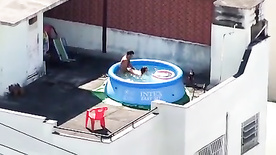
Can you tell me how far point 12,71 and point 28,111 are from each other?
52.2 inches

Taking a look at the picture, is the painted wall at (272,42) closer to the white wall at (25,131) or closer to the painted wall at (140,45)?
the painted wall at (140,45)

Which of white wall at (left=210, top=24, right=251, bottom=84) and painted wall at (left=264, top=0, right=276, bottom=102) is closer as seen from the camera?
white wall at (left=210, top=24, right=251, bottom=84)

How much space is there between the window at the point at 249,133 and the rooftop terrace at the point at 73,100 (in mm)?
1832

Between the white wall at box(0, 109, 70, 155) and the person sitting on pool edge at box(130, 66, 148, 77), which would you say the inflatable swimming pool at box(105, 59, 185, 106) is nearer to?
the person sitting on pool edge at box(130, 66, 148, 77)

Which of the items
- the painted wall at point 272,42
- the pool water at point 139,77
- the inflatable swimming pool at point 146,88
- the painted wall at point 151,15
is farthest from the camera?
the painted wall at point 272,42

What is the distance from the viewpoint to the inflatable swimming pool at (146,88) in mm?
28719

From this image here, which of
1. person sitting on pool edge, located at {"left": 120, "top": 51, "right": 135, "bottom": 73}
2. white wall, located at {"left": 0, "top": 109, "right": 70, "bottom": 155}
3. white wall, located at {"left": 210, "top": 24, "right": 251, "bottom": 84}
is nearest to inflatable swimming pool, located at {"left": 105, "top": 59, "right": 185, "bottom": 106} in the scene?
person sitting on pool edge, located at {"left": 120, "top": 51, "right": 135, "bottom": 73}

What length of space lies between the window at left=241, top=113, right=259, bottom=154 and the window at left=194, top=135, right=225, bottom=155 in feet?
3.77

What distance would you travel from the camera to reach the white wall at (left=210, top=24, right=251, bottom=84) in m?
30.0

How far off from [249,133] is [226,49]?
2525 mm

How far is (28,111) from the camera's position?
28.5 meters

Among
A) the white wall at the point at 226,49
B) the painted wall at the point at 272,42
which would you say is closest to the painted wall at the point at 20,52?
the white wall at the point at 226,49

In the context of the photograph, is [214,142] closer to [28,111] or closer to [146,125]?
[146,125]

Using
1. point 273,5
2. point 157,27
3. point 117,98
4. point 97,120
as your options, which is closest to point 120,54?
point 157,27
